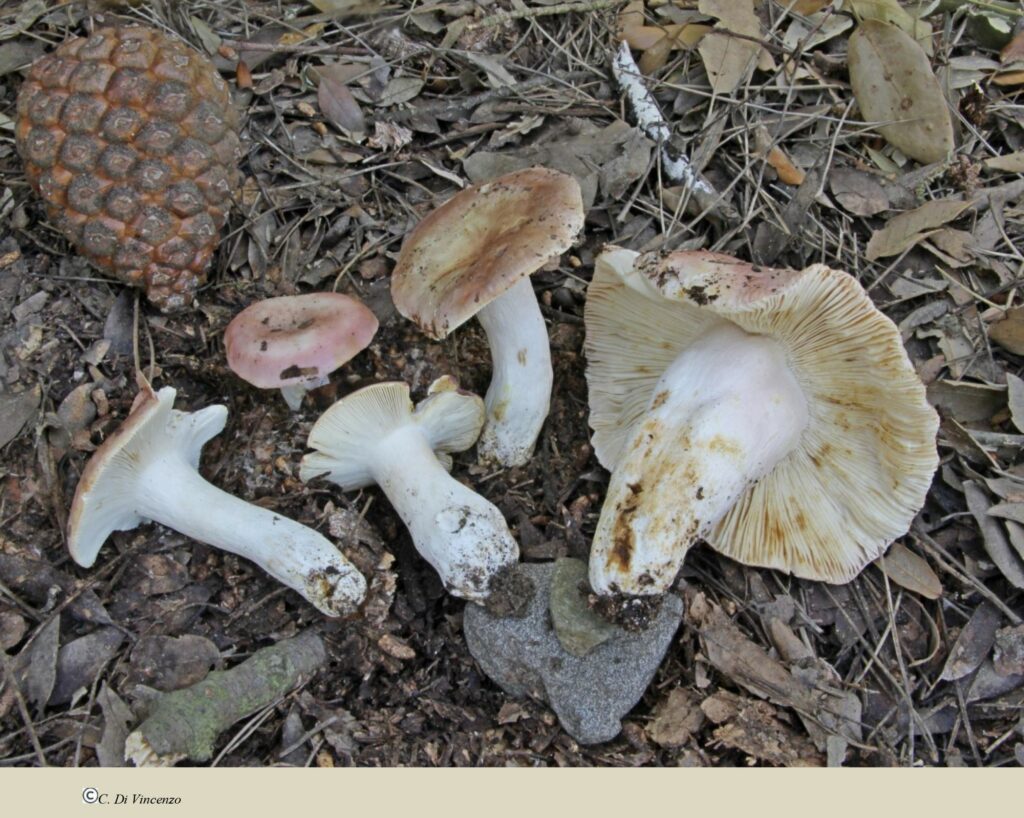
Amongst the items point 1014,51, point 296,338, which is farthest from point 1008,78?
point 296,338

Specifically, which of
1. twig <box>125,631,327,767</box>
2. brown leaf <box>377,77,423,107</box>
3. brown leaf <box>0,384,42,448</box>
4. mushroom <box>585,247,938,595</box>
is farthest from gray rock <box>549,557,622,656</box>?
brown leaf <box>377,77,423,107</box>

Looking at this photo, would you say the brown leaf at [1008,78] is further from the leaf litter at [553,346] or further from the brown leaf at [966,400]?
the brown leaf at [966,400]

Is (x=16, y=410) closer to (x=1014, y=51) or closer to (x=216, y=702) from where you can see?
(x=216, y=702)

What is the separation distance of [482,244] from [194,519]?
4.70 ft

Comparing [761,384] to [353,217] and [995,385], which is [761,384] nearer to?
[995,385]

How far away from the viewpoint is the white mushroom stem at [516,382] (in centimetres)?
320

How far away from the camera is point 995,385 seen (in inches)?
129

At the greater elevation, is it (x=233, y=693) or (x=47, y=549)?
(x=47, y=549)

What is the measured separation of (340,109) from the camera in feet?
12.3

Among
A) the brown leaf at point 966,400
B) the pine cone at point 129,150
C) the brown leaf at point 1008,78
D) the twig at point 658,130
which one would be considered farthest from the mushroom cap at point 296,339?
the brown leaf at point 1008,78

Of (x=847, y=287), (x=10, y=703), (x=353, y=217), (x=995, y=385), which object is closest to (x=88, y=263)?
(x=353, y=217)

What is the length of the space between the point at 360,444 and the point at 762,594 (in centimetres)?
159

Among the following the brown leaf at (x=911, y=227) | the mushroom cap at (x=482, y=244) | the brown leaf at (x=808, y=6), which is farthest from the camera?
the brown leaf at (x=808, y=6)

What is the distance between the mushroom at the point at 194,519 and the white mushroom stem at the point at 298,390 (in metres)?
0.34
